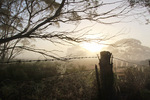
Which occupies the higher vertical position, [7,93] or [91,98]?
[7,93]

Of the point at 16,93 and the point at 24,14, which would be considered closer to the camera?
the point at 16,93

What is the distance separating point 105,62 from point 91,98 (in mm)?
1196

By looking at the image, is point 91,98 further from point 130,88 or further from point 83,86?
point 130,88

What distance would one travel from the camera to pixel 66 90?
10.4ft

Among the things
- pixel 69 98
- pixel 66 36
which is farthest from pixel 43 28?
pixel 69 98

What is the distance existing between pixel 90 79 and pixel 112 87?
1.05 metres

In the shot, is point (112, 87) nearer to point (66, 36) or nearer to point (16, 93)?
point (66, 36)

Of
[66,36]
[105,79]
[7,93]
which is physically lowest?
[7,93]

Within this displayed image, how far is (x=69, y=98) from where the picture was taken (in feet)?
9.11

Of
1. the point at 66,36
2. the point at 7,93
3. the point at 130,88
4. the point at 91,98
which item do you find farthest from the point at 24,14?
the point at 130,88

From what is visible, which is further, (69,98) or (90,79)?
(90,79)

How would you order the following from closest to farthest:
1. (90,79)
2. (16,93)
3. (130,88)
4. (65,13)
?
(65,13)
(16,93)
(90,79)
(130,88)

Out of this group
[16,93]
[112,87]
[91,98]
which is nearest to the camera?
[112,87]

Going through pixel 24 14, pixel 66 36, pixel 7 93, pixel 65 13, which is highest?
pixel 24 14
